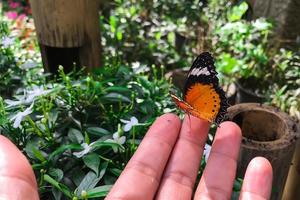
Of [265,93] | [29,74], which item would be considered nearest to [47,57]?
[29,74]

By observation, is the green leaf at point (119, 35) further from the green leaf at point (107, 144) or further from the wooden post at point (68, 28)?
the green leaf at point (107, 144)

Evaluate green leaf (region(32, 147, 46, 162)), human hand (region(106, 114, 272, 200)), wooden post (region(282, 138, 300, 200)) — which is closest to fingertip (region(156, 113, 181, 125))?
human hand (region(106, 114, 272, 200))

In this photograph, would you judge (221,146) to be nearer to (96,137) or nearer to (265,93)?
(96,137)

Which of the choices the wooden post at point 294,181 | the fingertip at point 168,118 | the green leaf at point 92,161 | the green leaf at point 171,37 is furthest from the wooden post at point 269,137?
the green leaf at point 171,37

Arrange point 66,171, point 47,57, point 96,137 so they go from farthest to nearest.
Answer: point 47,57 → point 96,137 → point 66,171

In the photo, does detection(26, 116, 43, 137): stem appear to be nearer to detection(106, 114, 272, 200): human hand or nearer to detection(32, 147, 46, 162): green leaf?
detection(32, 147, 46, 162): green leaf

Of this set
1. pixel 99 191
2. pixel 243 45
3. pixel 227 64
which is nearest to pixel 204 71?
pixel 99 191

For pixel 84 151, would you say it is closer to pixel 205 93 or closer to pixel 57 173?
pixel 57 173
